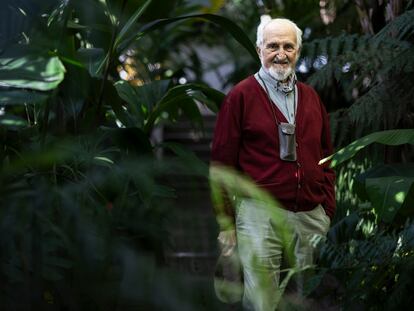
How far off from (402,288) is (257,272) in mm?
851

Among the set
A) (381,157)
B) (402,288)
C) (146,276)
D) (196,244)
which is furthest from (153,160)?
(381,157)

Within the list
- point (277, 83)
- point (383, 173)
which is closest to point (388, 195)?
point (383, 173)

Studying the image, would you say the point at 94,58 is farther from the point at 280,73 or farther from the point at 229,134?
the point at 280,73

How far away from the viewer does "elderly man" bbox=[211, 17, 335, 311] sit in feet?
10.2

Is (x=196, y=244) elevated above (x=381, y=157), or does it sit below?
above

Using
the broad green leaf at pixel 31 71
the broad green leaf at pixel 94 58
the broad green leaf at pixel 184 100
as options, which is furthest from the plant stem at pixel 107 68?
the broad green leaf at pixel 31 71

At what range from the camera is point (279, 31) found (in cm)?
327

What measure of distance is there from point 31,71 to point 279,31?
2.23 metres

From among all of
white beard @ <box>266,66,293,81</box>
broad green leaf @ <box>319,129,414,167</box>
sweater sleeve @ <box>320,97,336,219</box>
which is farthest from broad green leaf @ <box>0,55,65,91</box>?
sweater sleeve @ <box>320,97,336,219</box>

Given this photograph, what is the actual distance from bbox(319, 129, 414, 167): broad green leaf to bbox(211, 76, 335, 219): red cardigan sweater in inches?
12.3

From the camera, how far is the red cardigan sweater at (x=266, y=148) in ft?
10.2

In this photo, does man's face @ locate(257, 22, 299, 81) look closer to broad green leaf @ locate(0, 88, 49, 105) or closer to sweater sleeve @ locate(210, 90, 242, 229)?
sweater sleeve @ locate(210, 90, 242, 229)

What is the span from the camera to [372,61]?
383cm

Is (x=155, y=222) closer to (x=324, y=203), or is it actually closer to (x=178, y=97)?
(x=324, y=203)
